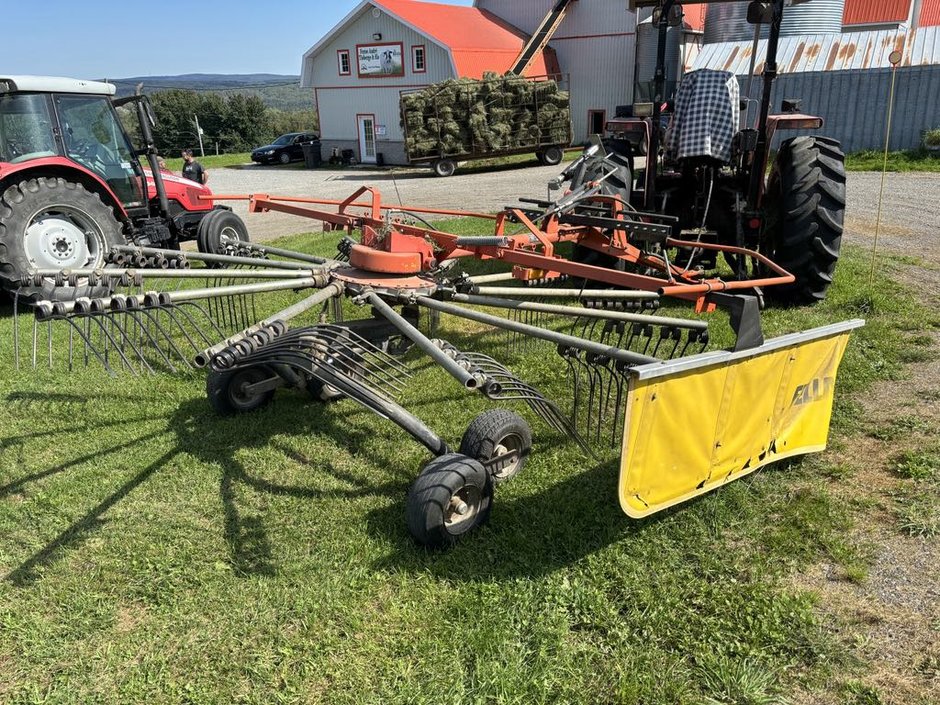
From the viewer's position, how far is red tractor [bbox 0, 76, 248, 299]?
6.63m

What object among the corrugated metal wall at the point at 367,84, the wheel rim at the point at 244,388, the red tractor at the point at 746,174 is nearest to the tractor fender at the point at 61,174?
the wheel rim at the point at 244,388

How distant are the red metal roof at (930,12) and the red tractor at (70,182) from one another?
2950cm

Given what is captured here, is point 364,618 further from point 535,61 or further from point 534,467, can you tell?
point 535,61

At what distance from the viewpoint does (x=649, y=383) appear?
2701mm

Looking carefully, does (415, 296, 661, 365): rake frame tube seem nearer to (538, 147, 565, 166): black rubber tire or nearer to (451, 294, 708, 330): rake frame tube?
(451, 294, 708, 330): rake frame tube

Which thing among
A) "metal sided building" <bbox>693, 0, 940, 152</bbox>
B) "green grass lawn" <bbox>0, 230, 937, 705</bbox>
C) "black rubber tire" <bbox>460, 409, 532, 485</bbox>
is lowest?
"green grass lawn" <bbox>0, 230, 937, 705</bbox>

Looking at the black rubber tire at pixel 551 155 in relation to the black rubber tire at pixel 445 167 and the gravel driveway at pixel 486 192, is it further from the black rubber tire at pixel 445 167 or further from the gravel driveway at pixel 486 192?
the black rubber tire at pixel 445 167

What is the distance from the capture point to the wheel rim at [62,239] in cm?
673

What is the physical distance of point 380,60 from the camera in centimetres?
2545

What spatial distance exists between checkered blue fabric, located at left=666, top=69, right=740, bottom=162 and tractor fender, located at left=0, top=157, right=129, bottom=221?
5916 mm

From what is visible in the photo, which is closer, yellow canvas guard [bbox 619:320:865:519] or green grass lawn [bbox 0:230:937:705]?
green grass lawn [bbox 0:230:937:705]

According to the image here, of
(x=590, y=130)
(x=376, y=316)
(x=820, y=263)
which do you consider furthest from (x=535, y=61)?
(x=376, y=316)

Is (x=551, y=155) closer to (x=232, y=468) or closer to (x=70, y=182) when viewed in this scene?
(x=70, y=182)

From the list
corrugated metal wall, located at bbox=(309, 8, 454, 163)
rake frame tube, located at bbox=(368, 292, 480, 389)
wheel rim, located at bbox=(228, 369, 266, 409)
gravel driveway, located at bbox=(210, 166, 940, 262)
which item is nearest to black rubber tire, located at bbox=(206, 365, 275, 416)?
wheel rim, located at bbox=(228, 369, 266, 409)
